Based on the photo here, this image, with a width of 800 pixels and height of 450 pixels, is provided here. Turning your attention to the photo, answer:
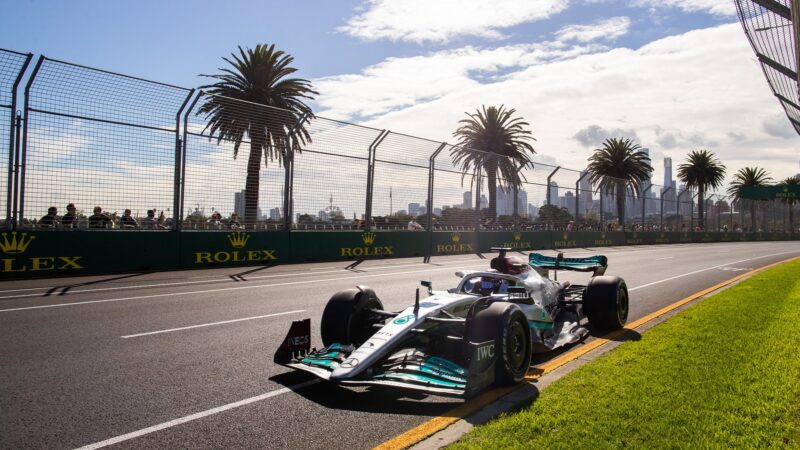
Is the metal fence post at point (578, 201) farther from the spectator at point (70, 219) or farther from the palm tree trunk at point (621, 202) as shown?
the spectator at point (70, 219)

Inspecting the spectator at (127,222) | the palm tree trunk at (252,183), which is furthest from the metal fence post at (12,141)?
the palm tree trunk at (252,183)

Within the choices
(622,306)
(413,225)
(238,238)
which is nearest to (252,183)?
(238,238)

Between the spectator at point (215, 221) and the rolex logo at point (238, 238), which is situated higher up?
the spectator at point (215, 221)

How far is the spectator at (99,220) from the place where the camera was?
39.3ft

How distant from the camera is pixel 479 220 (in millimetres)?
23828

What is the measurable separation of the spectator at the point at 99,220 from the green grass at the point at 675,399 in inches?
429

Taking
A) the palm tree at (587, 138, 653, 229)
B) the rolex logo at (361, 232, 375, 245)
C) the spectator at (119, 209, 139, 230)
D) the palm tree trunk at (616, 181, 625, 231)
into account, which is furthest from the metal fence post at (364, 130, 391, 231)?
the palm tree at (587, 138, 653, 229)

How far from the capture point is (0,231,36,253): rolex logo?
10977 mm

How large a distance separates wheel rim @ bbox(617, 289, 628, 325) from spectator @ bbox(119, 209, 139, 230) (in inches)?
410

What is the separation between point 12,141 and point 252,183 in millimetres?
5345

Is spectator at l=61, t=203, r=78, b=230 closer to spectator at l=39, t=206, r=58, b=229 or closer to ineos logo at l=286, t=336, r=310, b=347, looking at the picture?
spectator at l=39, t=206, r=58, b=229

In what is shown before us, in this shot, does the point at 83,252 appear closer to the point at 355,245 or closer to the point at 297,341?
the point at 355,245

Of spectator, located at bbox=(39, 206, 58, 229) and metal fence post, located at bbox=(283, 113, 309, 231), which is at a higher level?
metal fence post, located at bbox=(283, 113, 309, 231)

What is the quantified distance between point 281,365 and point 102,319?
345cm
